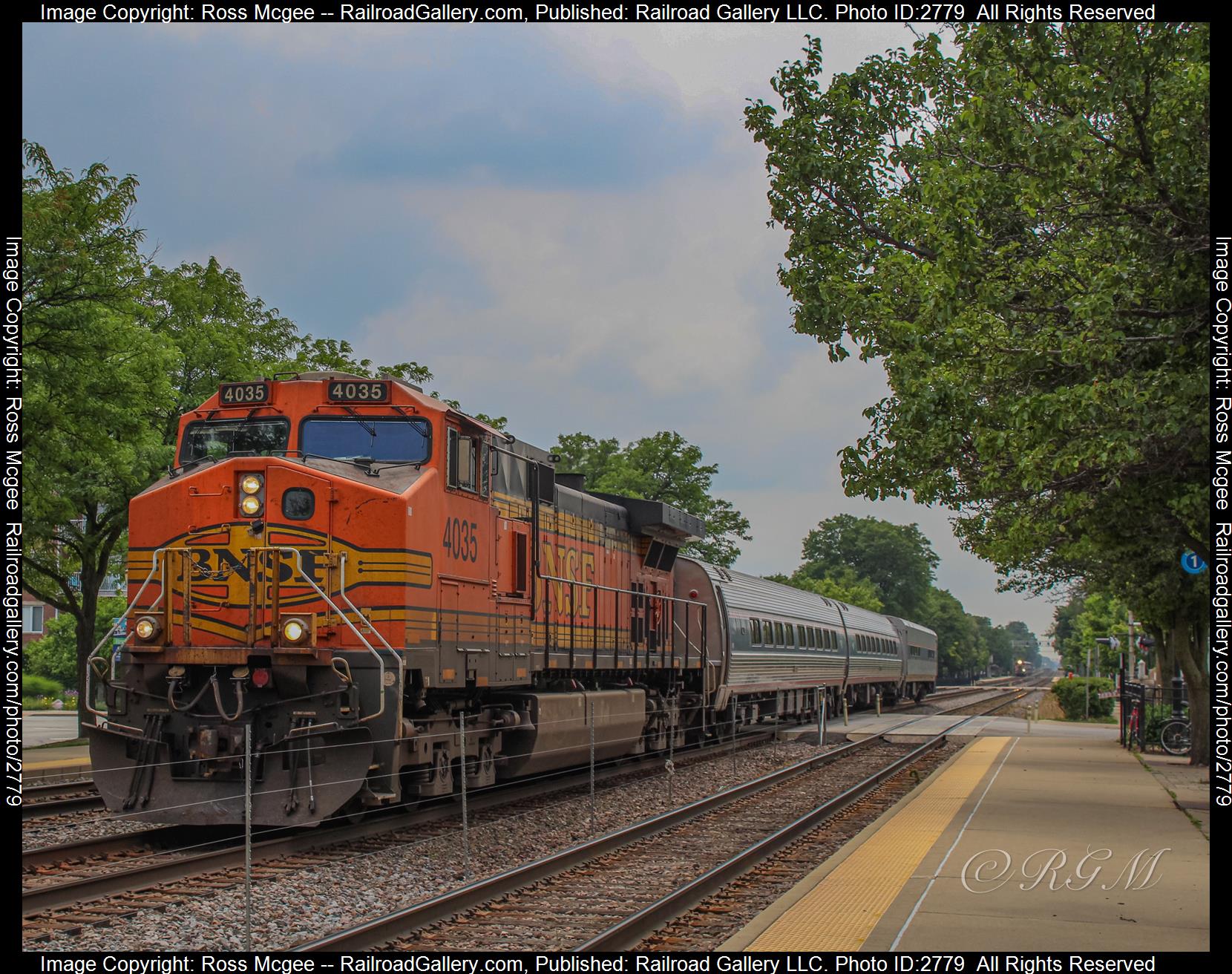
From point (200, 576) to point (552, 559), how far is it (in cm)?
557

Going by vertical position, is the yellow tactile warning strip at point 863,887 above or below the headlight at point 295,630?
below

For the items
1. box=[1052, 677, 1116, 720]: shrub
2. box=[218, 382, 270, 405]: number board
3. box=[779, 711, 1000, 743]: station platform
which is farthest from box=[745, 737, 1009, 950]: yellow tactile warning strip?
box=[1052, 677, 1116, 720]: shrub

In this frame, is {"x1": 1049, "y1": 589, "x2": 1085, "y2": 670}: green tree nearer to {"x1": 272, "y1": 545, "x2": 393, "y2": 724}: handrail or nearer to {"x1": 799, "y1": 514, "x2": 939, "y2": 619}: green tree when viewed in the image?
{"x1": 799, "y1": 514, "x2": 939, "y2": 619}: green tree

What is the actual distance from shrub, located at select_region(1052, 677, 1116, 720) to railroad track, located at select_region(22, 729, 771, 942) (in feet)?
119

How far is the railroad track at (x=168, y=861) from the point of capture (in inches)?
355

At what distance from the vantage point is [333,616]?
11609mm

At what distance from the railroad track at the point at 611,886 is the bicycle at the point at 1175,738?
10.8 meters

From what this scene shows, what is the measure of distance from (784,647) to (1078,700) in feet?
66.9

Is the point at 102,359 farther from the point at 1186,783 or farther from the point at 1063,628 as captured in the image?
the point at 1063,628

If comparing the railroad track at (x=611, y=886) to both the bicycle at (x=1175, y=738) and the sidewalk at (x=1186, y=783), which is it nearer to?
the sidewalk at (x=1186, y=783)

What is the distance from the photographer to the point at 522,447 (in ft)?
50.8

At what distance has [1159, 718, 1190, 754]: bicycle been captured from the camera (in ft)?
79.9

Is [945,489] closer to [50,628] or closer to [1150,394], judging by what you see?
[1150,394]

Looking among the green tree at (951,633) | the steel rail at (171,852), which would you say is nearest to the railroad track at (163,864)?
the steel rail at (171,852)
